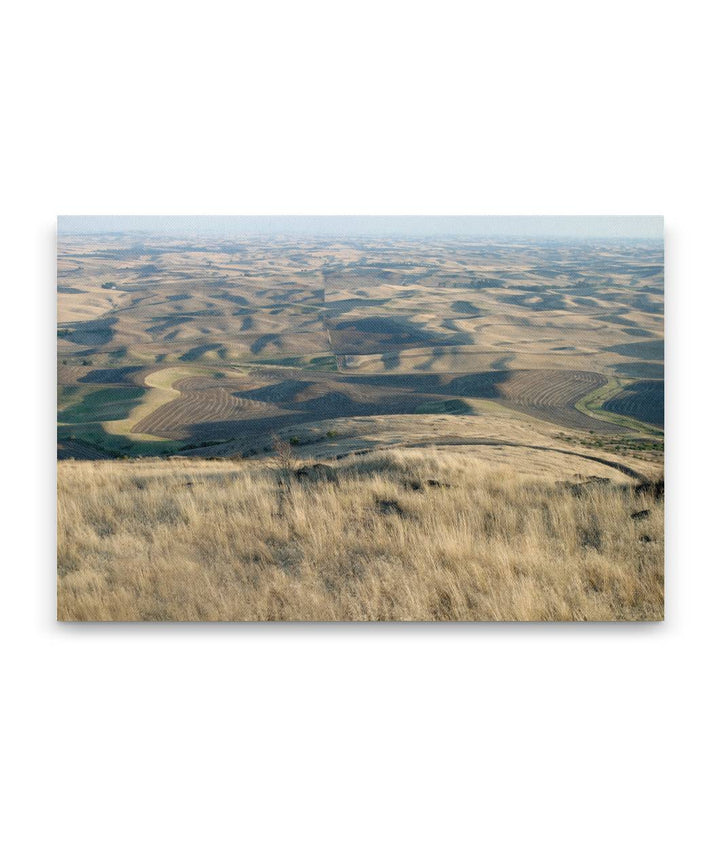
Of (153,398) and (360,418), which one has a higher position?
(153,398)

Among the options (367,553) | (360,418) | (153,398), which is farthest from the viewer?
(360,418)

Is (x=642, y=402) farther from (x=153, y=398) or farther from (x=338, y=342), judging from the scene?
(x=153, y=398)

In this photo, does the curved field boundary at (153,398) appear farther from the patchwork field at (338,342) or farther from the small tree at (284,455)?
the small tree at (284,455)

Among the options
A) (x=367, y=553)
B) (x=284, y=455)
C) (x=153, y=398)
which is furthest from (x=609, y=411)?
(x=153, y=398)

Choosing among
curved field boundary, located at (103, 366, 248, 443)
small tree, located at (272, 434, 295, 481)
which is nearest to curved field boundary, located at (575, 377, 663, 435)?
small tree, located at (272, 434, 295, 481)

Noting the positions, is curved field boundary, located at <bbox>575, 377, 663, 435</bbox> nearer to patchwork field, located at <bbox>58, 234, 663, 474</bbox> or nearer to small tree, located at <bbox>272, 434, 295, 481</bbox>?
patchwork field, located at <bbox>58, 234, 663, 474</bbox>
